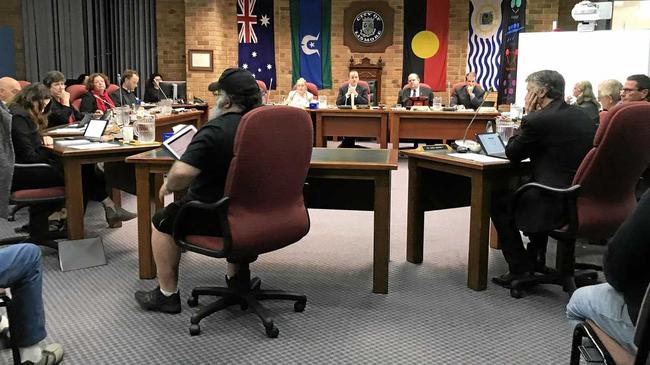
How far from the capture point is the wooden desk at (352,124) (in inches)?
290

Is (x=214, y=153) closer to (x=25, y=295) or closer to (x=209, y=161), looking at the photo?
(x=209, y=161)

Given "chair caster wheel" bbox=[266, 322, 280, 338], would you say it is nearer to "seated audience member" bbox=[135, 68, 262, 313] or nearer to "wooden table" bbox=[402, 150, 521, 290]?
"seated audience member" bbox=[135, 68, 262, 313]

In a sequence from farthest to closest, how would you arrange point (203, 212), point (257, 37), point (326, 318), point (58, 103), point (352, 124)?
point (257, 37), point (352, 124), point (58, 103), point (326, 318), point (203, 212)

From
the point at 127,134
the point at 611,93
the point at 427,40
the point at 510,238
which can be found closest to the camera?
the point at 510,238

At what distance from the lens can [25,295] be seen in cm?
216

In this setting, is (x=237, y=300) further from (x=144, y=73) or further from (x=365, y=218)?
(x=144, y=73)

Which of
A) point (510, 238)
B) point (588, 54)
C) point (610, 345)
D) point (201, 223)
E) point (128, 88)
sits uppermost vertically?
point (588, 54)

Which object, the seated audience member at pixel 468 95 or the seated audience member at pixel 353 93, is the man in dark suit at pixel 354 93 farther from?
the seated audience member at pixel 468 95

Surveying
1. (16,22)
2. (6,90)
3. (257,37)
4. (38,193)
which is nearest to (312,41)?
(257,37)

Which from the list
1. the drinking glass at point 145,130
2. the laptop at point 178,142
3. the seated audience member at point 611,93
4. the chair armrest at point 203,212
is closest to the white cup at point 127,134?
the drinking glass at point 145,130

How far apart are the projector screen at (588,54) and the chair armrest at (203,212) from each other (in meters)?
4.27

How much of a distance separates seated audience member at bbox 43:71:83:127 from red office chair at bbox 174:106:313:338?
321 centimetres

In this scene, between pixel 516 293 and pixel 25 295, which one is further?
pixel 516 293

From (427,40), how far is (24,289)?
28.0ft
